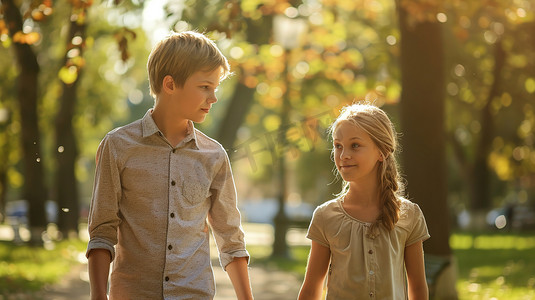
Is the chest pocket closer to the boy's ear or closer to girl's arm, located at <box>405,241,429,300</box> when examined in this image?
the boy's ear

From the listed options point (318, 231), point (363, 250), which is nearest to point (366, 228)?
point (363, 250)

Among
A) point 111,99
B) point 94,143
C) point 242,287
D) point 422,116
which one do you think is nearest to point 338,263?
point 242,287

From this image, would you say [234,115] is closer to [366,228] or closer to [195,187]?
[366,228]

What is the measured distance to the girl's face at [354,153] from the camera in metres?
4.13

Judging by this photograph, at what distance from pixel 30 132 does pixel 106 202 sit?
17509mm

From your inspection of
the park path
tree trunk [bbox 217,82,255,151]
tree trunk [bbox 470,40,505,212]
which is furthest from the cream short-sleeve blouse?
tree trunk [bbox 470,40,505,212]

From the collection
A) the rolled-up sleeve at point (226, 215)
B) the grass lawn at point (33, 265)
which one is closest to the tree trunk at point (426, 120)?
the grass lawn at point (33, 265)

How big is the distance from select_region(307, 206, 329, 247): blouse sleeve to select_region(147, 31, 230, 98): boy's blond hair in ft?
2.61

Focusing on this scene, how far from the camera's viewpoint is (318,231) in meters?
4.13

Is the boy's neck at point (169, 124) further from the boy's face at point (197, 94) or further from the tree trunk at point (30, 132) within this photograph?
the tree trunk at point (30, 132)

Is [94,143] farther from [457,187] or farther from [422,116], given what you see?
[422,116]

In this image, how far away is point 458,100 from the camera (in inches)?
1126

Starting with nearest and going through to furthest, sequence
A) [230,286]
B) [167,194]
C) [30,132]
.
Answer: [167,194] → [230,286] → [30,132]

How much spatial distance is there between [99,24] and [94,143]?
79.2 feet
